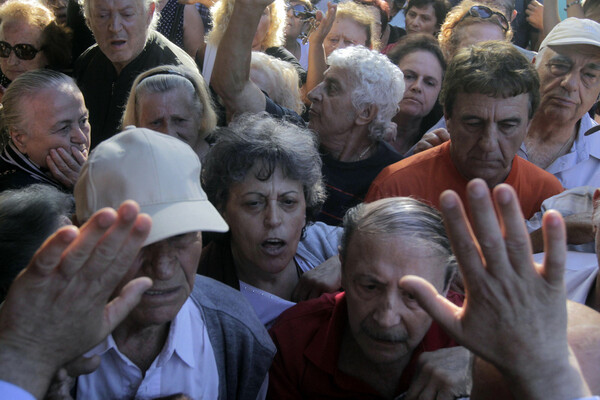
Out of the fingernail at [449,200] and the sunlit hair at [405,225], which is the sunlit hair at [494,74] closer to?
the sunlit hair at [405,225]

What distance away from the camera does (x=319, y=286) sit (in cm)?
239

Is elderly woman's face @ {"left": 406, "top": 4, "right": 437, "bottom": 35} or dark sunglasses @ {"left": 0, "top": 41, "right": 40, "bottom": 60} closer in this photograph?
dark sunglasses @ {"left": 0, "top": 41, "right": 40, "bottom": 60}

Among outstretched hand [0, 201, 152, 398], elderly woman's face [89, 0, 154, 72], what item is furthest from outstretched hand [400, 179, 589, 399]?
elderly woman's face [89, 0, 154, 72]

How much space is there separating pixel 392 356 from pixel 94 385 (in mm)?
898

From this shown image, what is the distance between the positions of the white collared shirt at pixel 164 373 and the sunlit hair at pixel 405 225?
606mm

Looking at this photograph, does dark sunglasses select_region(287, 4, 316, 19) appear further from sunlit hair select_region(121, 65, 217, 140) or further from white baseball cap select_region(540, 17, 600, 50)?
white baseball cap select_region(540, 17, 600, 50)

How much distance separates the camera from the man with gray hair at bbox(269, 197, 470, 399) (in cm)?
192

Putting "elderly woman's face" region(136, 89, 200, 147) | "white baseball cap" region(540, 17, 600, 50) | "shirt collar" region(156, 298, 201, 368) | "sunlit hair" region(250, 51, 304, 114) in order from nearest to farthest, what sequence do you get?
"shirt collar" region(156, 298, 201, 368) → "elderly woman's face" region(136, 89, 200, 147) → "white baseball cap" region(540, 17, 600, 50) → "sunlit hair" region(250, 51, 304, 114)

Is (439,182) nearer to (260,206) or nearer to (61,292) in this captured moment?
(260,206)

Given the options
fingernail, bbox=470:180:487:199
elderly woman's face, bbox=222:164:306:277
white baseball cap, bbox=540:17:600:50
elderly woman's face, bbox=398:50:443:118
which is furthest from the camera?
elderly woman's face, bbox=398:50:443:118

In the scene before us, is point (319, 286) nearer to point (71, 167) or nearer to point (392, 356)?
point (392, 356)

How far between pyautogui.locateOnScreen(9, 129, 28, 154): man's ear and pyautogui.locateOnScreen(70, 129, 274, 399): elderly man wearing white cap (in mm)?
1294

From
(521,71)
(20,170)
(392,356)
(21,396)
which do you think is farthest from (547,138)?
(21,396)

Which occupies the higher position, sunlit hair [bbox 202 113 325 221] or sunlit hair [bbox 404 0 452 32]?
sunlit hair [bbox 404 0 452 32]
